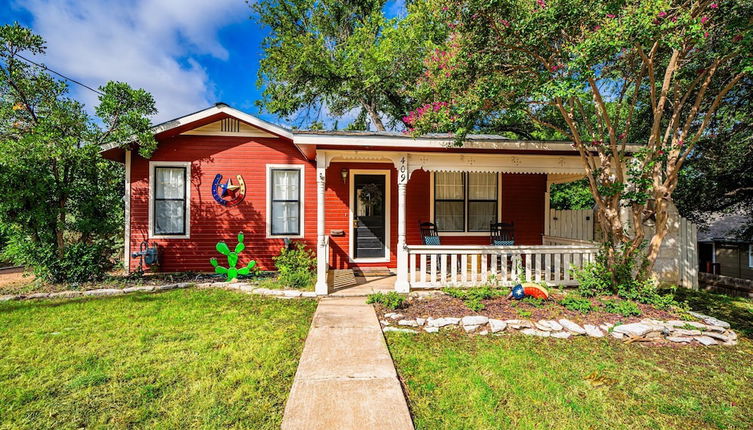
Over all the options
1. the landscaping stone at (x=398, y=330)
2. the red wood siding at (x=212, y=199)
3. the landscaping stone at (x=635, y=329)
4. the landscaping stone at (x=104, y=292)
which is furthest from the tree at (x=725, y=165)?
the landscaping stone at (x=104, y=292)

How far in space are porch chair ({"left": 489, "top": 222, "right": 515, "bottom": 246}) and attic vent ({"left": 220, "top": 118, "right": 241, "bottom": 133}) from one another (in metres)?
6.18

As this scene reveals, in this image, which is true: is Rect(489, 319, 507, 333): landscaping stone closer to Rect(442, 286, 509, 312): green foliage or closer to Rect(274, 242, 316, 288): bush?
Rect(442, 286, 509, 312): green foliage

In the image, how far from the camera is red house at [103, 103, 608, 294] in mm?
6508

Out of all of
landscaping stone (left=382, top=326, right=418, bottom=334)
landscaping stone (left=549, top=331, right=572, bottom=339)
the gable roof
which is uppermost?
the gable roof

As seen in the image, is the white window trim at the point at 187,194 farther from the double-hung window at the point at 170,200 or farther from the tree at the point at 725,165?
the tree at the point at 725,165

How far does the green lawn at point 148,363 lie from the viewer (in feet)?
7.41

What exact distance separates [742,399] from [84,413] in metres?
5.05

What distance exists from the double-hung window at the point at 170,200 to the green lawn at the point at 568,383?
5.76 m

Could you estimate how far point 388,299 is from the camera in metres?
4.82

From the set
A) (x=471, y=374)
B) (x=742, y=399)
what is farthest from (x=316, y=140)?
(x=742, y=399)

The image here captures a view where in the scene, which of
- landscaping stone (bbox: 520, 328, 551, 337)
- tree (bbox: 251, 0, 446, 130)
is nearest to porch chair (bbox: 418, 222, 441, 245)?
landscaping stone (bbox: 520, 328, 551, 337)

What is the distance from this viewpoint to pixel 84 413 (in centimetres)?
227

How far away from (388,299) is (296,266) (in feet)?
8.67

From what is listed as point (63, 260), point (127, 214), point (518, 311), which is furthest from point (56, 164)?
point (518, 311)
